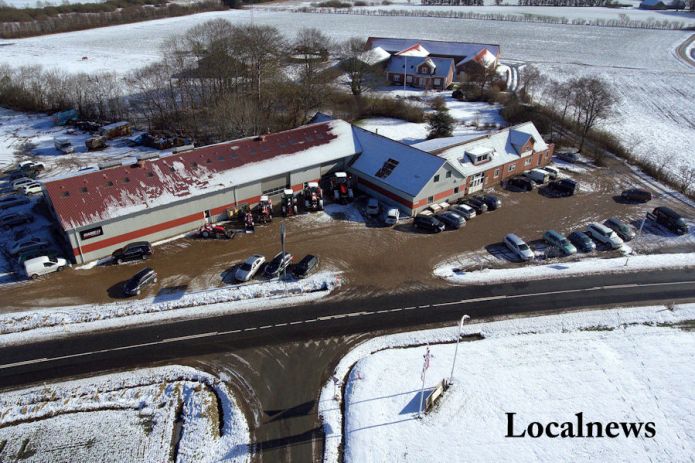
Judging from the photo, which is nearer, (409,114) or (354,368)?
(354,368)

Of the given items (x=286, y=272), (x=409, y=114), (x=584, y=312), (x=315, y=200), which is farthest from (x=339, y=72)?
(x=584, y=312)

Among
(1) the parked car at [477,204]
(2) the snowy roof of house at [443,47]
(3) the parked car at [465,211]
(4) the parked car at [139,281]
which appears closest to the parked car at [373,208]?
(3) the parked car at [465,211]

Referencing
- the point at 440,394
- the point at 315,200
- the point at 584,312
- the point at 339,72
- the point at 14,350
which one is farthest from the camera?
the point at 339,72

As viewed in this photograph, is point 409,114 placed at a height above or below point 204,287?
above

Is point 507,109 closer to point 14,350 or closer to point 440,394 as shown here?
point 440,394

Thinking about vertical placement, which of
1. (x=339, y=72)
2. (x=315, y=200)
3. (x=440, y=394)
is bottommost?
(x=440, y=394)

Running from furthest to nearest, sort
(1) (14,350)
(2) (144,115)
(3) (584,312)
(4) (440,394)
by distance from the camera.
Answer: (2) (144,115) → (3) (584,312) → (1) (14,350) → (4) (440,394)

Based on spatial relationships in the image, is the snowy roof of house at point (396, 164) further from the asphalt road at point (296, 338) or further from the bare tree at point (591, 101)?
the bare tree at point (591, 101)
